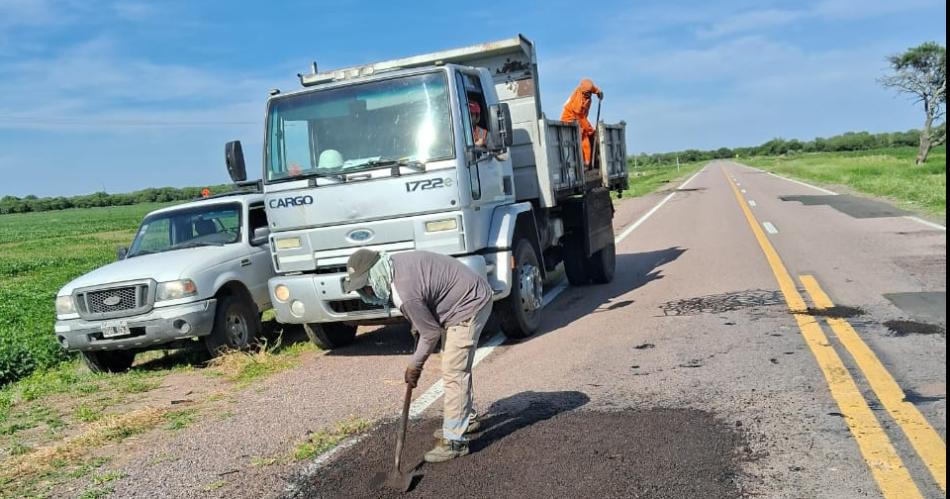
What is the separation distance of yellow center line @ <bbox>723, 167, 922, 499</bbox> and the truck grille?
6.45 metres

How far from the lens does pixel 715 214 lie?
21828 mm

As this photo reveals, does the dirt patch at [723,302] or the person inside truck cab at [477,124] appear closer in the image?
the person inside truck cab at [477,124]

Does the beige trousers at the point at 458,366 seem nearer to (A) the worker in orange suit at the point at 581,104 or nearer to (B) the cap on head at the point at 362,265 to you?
(B) the cap on head at the point at 362,265

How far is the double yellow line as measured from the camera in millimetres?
3818

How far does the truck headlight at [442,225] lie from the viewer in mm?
6855

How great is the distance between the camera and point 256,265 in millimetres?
9156

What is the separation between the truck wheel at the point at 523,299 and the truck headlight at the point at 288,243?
207 centimetres

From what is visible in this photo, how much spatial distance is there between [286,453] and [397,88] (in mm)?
3613

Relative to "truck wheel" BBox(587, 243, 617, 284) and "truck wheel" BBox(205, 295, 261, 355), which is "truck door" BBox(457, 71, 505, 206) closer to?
"truck wheel" BBox(205, 295, 261, 355)

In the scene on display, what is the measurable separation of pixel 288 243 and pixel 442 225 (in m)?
1.64

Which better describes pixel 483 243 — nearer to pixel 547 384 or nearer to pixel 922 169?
pixel 547 384

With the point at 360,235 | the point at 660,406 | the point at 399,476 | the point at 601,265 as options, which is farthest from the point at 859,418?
the point at 601,265

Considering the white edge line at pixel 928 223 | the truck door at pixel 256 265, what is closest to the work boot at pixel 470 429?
the truck door at pixel 256 265

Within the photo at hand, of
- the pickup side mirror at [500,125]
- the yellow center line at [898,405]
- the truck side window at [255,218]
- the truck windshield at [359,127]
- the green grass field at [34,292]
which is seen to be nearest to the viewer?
the yellow center line at [898,405]
